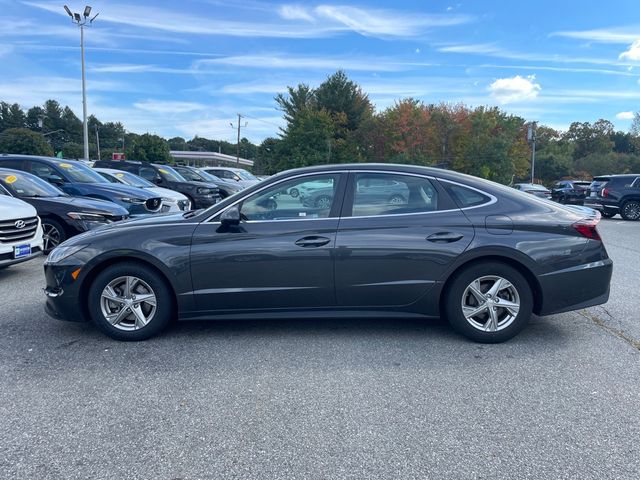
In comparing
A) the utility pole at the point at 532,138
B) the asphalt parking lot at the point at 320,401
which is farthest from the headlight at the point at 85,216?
the utility pole at the point at 532,138

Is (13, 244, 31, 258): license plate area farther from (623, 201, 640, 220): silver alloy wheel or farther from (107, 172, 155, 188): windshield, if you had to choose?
(623, 201, 640, 220): silver alloy wheel

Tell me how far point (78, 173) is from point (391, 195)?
28.4 feet

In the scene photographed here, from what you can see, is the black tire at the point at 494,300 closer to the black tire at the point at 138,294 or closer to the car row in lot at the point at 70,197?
the black tire at the point at 138,294

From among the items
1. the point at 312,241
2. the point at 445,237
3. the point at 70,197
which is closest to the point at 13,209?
the point at 70,197

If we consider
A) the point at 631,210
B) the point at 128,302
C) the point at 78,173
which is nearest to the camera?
the point at 128,302

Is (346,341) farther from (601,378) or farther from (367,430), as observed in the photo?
(601,378)

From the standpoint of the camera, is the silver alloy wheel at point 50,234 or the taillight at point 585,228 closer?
the taillight at point 585,228

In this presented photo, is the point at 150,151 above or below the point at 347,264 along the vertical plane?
above

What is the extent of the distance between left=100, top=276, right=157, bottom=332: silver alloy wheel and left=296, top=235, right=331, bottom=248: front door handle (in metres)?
1.38

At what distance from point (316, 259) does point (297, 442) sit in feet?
5.64

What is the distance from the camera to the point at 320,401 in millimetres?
3277

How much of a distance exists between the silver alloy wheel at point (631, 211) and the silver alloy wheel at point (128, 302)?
1753 cm

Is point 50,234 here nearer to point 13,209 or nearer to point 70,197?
point 70,197

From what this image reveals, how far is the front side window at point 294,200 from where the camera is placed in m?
4.35
